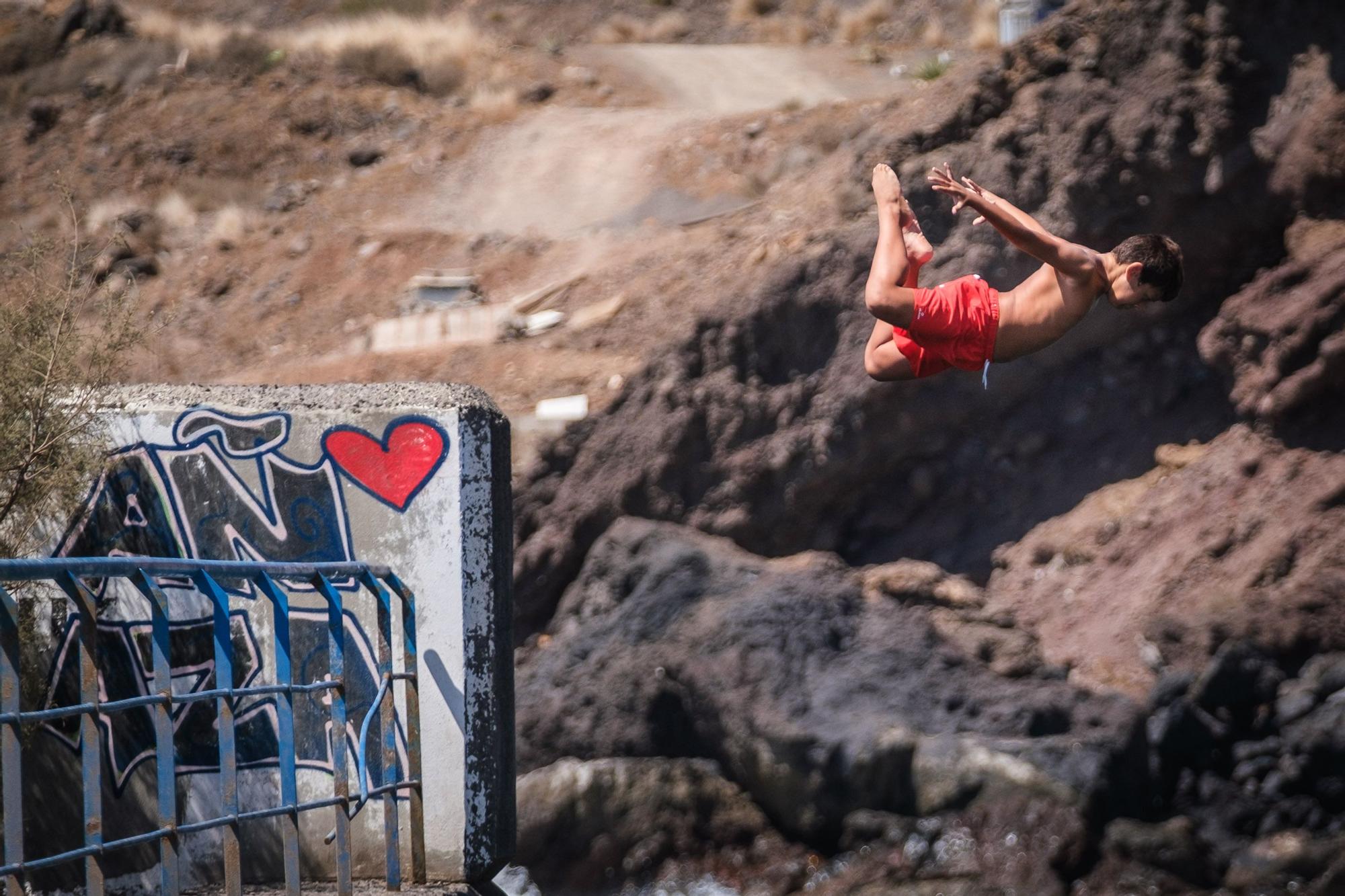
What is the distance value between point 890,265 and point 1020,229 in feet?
1.77

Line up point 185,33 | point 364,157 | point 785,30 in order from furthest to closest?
point 785,30
point 185,33
point 364,157

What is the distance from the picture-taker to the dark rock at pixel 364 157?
2645 cm

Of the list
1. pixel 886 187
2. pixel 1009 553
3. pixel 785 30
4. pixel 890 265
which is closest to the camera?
pixel 890 265

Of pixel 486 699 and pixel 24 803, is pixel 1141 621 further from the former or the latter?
pixel 24 803

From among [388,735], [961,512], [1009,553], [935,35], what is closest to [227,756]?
[388,735]

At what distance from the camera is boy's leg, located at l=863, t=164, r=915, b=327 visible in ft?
19.3

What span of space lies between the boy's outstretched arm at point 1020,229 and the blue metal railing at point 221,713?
2982 mm

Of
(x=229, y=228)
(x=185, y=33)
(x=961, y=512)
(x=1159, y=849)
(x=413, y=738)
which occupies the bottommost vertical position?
(x=1159, y=849)

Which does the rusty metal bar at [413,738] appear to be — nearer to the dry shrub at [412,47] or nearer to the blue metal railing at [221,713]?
the blue metal railing at [221,713]

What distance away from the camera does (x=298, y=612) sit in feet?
23.4

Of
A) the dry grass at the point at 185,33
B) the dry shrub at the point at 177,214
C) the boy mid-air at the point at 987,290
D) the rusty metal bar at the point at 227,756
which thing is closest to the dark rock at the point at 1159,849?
the boy mid-air at the point at 987,290

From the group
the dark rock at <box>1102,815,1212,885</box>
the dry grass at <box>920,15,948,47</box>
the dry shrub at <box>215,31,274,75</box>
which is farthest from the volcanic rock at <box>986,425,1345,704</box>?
the dry shrub at <box>215,31,274,75</box>

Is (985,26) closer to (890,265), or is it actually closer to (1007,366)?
(1007,366)

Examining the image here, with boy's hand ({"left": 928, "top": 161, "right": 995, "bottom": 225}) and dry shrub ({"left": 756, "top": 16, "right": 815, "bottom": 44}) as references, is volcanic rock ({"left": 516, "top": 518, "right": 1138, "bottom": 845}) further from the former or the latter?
dry shrub ({"left": 756, "top": 16, "right": 815, "bottom": 44})
